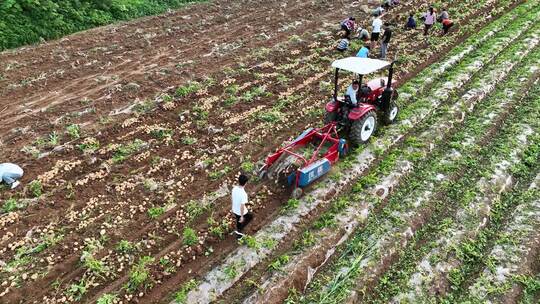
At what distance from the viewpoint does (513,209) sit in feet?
27.2

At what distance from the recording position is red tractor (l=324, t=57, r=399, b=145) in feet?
31.2

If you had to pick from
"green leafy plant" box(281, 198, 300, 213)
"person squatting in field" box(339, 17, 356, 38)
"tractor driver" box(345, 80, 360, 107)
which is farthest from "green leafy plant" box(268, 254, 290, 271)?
"person squatting in field" box(339, 17, 356, 38)

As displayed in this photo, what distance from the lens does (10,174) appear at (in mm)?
9273

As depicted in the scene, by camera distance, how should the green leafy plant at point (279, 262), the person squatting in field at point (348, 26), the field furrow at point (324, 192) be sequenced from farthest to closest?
the person squatting in field at point (348, 26), the green leafy plant at point (279, 262), the field furrow at point (324, 192)

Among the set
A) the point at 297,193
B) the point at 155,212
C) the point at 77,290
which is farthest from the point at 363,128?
the point at 77,290

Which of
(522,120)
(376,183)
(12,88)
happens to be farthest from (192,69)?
(522,120)

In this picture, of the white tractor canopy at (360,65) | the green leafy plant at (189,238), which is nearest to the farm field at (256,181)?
the green leafy plant at (189,238)

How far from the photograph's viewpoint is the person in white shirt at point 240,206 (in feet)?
23.6

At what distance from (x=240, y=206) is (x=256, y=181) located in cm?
186

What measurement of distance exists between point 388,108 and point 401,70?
3.88 metres

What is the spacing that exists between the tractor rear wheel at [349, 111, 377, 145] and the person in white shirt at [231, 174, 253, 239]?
332cm

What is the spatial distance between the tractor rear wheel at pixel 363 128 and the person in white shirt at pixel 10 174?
7.48m

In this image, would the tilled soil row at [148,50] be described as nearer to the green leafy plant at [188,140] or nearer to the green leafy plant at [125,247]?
the green leafy plant at [188,140]

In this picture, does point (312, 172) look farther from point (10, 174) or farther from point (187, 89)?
point (10, 174)
